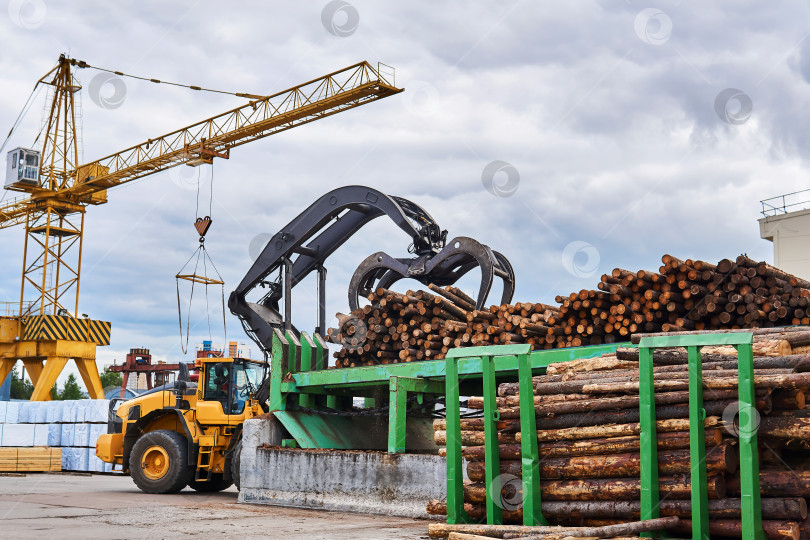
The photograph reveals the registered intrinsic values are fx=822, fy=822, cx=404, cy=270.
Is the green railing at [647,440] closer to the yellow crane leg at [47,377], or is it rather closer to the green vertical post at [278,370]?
the green vertical post at [278,370]

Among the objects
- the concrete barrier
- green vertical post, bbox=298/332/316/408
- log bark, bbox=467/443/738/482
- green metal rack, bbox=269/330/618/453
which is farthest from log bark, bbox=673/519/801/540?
green vertical post, bbox=298/332/316/408

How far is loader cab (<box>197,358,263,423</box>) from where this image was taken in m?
14.6

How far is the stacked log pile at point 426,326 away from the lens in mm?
11289

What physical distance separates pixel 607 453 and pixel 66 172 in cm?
3751

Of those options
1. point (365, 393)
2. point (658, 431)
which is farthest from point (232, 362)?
point (658, 431)

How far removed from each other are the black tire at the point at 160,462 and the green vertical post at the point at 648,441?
35.3 feet

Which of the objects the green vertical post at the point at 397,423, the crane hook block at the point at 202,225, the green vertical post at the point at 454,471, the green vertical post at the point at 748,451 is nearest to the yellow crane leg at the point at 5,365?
the crane hook block at the point at 202,225

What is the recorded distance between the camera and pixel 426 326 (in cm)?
1209

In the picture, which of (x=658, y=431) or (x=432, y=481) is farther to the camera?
(x=432, y=481)

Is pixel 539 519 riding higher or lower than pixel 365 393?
lower

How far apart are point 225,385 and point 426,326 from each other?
4548 mm

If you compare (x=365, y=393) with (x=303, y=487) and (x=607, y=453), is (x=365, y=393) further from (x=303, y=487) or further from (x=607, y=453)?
(x=607, y=453)

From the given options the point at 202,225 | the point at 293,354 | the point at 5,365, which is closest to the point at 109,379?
the point at 5,365

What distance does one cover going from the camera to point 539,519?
5.58 m
